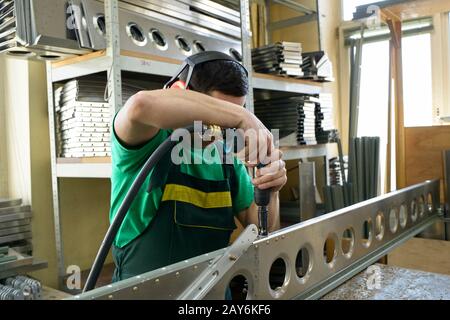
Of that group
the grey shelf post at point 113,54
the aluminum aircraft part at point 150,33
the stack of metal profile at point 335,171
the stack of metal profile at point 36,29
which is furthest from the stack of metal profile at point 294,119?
the stack of metal profile at point 36,29

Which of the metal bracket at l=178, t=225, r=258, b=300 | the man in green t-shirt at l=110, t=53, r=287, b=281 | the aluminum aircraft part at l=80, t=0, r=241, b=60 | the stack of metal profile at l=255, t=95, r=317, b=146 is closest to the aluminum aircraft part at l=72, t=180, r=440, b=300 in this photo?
the metal bracket at l=178, t=225, r=258, b=300

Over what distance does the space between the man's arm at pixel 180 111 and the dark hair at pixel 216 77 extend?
0.60 feet

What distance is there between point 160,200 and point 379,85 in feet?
9.00

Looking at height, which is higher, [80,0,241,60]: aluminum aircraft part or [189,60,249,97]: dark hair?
[80,0,241,60]: aluminum aircraft part

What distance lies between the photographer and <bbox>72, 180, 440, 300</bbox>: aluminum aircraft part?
25.0 inches

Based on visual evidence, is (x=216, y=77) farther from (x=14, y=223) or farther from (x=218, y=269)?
(x=14, y=223)

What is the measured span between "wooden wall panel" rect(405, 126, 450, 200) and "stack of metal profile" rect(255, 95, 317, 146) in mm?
830

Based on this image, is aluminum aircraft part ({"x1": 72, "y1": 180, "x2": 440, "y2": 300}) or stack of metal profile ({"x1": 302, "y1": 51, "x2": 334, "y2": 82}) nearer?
aluminum aircraft part ({"x1": 72, "y1": 180, "x2": 440, "y2": 300})

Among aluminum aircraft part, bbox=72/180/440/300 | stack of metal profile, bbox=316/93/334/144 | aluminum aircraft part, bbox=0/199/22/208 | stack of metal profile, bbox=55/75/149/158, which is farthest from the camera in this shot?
stack of metal profile, bbox=316/93/334/144

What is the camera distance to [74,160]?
5.96 feet

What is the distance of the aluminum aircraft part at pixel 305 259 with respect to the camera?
0.64m

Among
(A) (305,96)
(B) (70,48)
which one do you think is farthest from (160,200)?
(A) (305,96)

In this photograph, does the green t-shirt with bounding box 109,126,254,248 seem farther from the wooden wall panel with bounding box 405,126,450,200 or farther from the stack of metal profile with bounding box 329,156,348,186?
the stack of metal profile with bounding box 329,156,348,186

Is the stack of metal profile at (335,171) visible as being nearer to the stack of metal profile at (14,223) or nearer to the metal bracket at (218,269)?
the stack of metal profile at (14,223)
